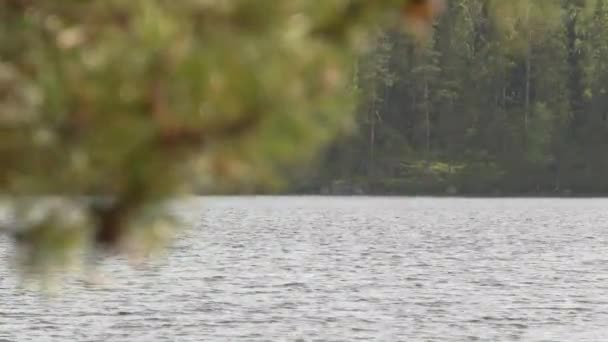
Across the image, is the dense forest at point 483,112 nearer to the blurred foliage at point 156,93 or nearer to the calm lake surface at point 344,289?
the calm lake surface at point 344,289

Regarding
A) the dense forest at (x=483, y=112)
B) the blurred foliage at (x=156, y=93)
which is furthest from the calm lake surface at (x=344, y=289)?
the dense forest at (x=483, y=112)

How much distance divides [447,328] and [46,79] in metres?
27.9

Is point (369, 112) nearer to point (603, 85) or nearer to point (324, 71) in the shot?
point (603, 85)

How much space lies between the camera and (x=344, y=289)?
41156 mm

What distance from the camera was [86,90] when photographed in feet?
8.48

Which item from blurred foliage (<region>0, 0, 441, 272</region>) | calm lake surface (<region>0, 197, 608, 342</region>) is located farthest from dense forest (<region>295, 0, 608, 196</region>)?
blurred foliage (<region>0, 0, 441, 272</region>)

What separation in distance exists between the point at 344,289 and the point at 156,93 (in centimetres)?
3880

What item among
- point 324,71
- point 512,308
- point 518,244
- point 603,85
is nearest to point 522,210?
point 603,85

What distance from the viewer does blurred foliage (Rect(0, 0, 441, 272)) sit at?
254cm

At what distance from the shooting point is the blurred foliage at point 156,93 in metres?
2.54

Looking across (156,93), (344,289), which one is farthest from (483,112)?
(156,93)

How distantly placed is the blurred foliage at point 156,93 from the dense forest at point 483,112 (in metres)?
115

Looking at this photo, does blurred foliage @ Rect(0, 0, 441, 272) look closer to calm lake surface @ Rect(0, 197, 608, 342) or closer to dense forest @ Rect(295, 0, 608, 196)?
calm lake surface @ Rect(0, 197, 608, 342)

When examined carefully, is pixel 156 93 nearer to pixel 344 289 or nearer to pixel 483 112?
pixel 344 289
